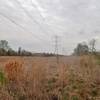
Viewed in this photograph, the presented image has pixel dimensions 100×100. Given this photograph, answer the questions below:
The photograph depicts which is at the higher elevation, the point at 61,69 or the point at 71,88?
the point at 61,69

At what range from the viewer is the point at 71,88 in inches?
309

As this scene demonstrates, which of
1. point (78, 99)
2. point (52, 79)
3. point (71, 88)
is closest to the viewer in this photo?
point (78, 99)

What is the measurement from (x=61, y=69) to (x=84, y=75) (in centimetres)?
179

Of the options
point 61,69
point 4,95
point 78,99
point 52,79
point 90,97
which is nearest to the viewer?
point 4,95

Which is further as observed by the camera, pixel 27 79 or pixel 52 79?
pixel 52 79

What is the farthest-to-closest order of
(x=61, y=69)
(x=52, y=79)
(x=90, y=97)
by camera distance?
1. (x=52, y=79)
2. (x=61, y=69)
3. (x=90, y=97)

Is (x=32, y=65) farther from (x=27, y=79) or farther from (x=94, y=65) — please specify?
(x=94, y=65)

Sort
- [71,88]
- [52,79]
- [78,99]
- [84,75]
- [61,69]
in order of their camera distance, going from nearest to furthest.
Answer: [78,99], [71,88], [61,69], [52,79], [84,75]

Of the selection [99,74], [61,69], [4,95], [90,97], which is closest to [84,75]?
[99,74]

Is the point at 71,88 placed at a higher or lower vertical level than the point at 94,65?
lower

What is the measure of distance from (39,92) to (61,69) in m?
2.23

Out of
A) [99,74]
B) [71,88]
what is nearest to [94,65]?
[99,74]

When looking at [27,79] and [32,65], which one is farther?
[32,65]

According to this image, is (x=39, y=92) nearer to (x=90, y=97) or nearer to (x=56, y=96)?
(x=56, y=96)
